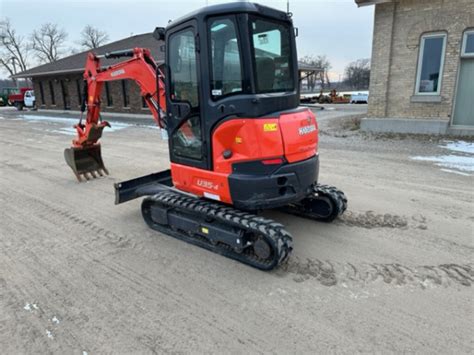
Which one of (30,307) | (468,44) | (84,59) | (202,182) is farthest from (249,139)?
(84,59)

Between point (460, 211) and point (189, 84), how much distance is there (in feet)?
13.3

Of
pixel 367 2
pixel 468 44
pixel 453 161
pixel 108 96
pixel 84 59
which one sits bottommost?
pixel 453 161

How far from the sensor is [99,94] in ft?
19.6

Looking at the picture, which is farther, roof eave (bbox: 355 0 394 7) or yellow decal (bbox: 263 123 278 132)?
roof eave (bbox: 355 0 394 7)

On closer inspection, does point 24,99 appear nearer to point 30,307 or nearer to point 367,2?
point 367,2

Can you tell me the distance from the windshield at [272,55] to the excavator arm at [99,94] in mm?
1626

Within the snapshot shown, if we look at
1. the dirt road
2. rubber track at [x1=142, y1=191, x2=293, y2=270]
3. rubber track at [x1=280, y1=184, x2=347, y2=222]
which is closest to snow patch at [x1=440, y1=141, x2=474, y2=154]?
the dirt road

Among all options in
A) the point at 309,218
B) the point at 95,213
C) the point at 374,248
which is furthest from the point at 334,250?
the point at 95,213

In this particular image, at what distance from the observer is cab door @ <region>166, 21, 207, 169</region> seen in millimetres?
3529

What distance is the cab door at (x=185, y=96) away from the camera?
11.6 ft

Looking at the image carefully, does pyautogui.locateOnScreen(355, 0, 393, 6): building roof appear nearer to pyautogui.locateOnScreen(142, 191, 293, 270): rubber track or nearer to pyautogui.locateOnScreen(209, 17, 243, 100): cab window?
pyautogui.locateOnScreen(209, 17, 243, 100): cab window

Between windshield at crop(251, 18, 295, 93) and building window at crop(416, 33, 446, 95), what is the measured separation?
28.2 feet

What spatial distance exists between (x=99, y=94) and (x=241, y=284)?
4572 millimetres

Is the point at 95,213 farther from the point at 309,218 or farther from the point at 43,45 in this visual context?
the point at 43,45
